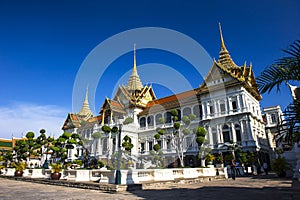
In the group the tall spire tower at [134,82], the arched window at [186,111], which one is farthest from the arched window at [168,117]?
the tall spire tower at [134,82]

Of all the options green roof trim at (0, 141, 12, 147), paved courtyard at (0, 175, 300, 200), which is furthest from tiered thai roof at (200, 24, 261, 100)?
green roof trim at (0, 141, 12, 147)

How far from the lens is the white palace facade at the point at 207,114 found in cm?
2633

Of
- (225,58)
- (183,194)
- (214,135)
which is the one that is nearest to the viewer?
(183,194)

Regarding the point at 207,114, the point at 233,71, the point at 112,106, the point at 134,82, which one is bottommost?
the point at 207,114

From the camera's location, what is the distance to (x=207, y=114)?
2905 centimetres

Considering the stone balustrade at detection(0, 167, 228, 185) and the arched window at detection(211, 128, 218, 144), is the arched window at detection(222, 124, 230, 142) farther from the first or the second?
the stone balustrade at detection(0, 167, 228, 185)

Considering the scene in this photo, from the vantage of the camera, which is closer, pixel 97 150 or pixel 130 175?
pixel 130 175

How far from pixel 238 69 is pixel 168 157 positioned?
51.7 ft

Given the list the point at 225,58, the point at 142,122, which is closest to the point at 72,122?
the point at 142,122

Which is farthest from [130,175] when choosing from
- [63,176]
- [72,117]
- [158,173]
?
[72,117]

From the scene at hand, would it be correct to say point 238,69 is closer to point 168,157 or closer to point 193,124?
point 193,124

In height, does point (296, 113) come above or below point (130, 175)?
above

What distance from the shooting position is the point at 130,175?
35.4 ft

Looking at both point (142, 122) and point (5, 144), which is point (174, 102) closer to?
point (142, 122)
